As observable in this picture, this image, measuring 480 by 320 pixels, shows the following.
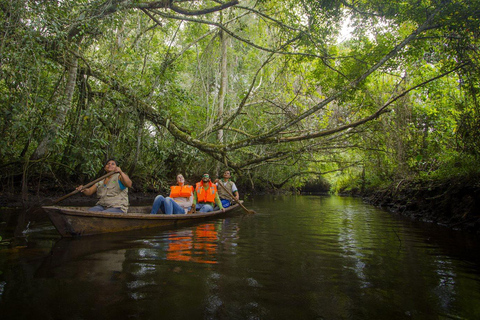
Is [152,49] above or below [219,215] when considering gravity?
above

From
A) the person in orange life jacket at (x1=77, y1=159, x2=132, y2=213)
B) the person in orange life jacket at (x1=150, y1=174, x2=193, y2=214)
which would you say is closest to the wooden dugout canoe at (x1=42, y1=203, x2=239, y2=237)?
the person in orange life jacket at (x1=77, y1=159, x2=132, y2=213)

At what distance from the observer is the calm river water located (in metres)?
2.06

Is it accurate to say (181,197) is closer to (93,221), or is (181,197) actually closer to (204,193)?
(204,193)

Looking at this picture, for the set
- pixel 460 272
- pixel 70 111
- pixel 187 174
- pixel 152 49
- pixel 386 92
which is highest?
pixel 152 49

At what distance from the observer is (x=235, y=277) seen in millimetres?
2738

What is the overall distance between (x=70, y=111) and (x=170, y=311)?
7.23 metres

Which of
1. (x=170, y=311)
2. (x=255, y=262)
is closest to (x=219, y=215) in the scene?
(x=255, y=262)

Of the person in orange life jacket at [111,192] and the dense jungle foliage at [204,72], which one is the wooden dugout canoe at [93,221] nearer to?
the person in orange life jacket at [111,192]

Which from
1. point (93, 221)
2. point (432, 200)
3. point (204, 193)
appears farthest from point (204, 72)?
point (432, 200)

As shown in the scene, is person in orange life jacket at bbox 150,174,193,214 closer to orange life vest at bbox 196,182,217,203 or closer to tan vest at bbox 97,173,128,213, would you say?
orange life vest at bbox 196,182,217,203

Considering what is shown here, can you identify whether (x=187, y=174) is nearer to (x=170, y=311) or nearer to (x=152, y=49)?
(x=152, y=49)

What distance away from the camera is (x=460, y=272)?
3117mm

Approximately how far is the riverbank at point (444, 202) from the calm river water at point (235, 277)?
1260 millimetres

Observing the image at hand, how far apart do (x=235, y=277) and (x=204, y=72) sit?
9.18 metres
